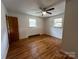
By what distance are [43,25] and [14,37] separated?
13.2 feet

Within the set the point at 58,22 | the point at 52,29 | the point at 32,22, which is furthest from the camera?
the point at 52,29

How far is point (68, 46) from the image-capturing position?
5.19ft

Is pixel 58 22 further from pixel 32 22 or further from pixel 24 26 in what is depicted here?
pixel 24 26

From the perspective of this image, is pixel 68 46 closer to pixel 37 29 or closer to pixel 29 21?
pixel 29 21

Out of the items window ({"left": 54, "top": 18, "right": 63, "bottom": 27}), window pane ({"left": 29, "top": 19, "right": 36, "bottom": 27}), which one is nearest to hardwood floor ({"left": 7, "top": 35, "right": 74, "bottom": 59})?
window ({"left": 54, "top": 18, "right": 63, "bottom": 27})

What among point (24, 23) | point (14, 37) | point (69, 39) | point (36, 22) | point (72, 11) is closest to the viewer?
point (72, 11)

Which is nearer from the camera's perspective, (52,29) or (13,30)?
(13,30)

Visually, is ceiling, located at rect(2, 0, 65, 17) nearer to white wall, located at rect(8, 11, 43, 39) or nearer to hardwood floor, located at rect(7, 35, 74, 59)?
white wall, located at rect(8, 11, 43, 39)

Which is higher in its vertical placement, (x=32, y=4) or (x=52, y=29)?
(x=32, y=4)

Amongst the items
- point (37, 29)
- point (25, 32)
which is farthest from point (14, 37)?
point (37, 29)

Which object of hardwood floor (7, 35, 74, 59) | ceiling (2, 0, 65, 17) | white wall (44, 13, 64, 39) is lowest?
hardwood floor (7, 35, 74, 59)

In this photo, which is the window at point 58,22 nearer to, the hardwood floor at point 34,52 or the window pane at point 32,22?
the window pane at point 32,22

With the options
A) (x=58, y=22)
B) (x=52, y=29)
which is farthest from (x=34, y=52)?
(x=52, y=29)

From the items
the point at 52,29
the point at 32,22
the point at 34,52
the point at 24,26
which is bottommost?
the point at 34,52
